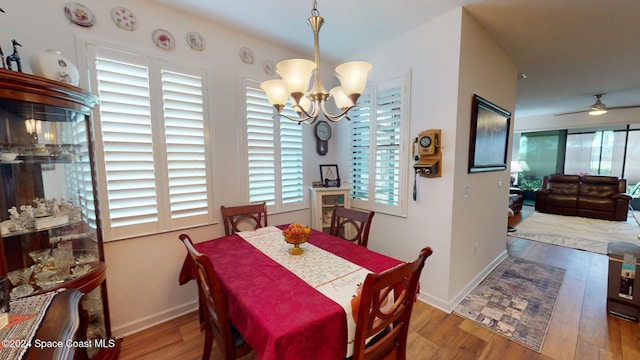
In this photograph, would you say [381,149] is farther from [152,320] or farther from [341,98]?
[152,320]

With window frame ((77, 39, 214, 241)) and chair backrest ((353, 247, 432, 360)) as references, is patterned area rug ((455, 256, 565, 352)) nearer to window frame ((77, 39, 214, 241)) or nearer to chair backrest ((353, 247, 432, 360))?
chair backrest ((353, 247, 432, 360))

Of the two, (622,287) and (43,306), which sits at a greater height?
(43,306)

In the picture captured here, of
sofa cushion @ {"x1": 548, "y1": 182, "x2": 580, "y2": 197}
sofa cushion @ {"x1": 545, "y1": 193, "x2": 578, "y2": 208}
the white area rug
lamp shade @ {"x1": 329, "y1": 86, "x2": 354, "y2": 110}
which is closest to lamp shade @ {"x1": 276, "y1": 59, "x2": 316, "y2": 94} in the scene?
lamp shade @ {"x1": 329, "y1": 86, "x2": 354, "y2": 110}

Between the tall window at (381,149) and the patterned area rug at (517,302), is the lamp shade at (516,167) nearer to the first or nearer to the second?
the patterned area rug at (517,302)

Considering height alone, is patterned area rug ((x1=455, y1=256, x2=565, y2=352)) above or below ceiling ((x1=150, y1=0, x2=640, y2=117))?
below

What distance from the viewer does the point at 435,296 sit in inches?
93.6

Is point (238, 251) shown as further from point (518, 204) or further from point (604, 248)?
point (518, 204)

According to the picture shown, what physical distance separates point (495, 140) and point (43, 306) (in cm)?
376

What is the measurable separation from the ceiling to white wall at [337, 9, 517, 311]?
16cm

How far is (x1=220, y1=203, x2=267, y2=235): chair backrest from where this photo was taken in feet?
7.67

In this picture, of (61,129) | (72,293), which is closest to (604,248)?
(72,293)

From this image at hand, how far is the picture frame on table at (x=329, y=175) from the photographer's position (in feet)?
10.2

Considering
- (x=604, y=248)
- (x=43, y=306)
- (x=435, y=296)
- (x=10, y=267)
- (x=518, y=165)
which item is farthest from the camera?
(x=518, y=165)

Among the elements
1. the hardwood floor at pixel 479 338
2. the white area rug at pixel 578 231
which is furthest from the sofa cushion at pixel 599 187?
the hardwood floor at pixel 479 338
